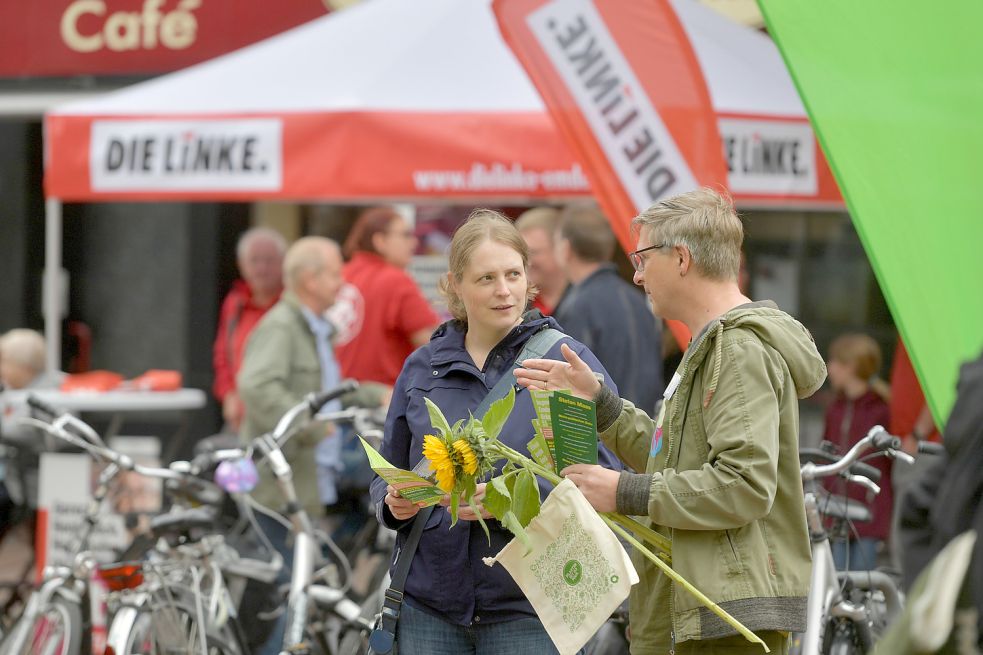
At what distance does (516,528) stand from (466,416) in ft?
1.81

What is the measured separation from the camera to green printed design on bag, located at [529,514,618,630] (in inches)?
123

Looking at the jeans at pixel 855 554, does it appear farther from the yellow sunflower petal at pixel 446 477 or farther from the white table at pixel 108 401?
the white table at pixel 108 401

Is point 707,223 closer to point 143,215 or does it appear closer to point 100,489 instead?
point 100,489

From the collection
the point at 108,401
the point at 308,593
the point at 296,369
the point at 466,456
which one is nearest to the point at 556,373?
the point at 466,456

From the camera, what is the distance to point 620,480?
3.24 meters

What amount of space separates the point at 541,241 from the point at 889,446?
112 inches

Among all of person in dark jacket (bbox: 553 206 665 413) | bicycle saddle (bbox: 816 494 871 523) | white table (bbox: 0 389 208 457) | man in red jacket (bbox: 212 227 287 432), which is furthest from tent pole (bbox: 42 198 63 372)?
bicycle saddle (bbox: 816 494 871 523)

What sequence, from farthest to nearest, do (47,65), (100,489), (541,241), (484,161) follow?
(47,65) < (541,241) < (484,161) < (100,489)

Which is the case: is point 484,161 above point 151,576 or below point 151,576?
above

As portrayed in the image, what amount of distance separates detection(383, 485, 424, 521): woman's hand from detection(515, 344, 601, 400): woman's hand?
0.44 meters

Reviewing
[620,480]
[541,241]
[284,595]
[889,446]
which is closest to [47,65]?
[541,241]

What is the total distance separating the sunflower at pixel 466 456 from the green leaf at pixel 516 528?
5.0 inches

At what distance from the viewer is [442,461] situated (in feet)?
10.7

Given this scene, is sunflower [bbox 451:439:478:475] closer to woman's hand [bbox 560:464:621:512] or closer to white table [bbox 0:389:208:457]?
woman's hand [bbox 560:464:621:512]
